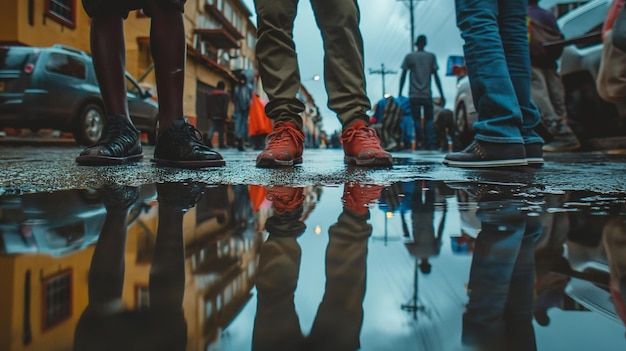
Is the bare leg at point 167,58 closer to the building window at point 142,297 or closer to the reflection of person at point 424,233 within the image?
the reflection of person at point 424,233

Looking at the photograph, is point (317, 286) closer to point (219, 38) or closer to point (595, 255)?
point (595, 255)

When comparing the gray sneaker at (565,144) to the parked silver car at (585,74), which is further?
the gray sneaker at (565,144)

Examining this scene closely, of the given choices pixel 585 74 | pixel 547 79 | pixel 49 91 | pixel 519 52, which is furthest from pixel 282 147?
pixel 49 91

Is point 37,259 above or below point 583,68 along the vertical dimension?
below

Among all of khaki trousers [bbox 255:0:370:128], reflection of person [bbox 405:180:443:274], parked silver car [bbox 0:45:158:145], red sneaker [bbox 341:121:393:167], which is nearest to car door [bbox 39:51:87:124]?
parked silver car [bbox 0:45:158:145]

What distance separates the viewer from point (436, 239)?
1.29 ft

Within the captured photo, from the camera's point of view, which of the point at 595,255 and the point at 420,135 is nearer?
the point at 595,255

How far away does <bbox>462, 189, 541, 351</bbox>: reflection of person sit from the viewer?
0.64ft

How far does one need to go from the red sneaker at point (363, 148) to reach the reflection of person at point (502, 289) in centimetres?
99

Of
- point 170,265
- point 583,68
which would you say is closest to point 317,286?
point 170,265

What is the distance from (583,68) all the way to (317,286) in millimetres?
3650

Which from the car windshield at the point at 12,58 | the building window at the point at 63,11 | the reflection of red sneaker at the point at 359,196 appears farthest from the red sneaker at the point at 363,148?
the building window at the point at 63,11

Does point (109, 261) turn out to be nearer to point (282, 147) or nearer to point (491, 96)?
point (282, 147)

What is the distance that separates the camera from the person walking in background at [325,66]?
1.60 meters
